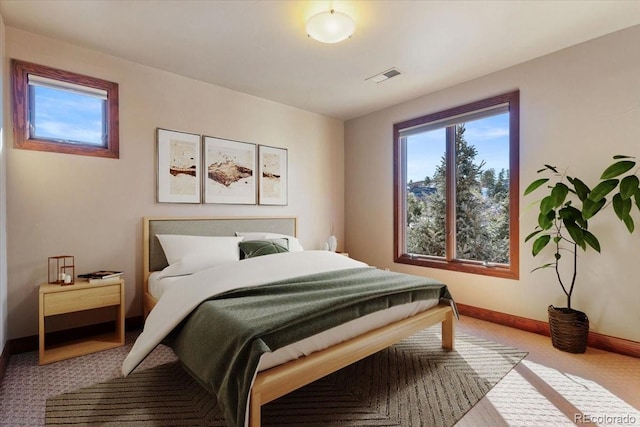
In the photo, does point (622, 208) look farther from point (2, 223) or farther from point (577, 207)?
point (2, 223)

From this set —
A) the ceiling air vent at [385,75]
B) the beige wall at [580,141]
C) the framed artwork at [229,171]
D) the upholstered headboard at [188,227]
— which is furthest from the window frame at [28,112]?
the beige wall at [580,141]

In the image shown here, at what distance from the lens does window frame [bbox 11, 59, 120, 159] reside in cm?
255

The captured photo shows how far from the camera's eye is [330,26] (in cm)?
222

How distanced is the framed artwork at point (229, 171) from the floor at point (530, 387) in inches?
68.0

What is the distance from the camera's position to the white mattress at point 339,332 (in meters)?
1.61

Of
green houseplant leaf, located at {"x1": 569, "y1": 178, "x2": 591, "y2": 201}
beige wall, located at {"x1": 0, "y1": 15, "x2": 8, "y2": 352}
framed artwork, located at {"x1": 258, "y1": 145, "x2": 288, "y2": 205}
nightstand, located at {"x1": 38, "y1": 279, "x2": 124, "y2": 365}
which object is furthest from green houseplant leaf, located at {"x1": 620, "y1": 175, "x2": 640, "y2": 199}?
beige wall, located at {"x1": 0, "y1": 15, "x2": 8, "y2": 352}

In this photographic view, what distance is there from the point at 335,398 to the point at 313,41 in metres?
2.75


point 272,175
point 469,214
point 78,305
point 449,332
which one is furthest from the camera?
point 272,175

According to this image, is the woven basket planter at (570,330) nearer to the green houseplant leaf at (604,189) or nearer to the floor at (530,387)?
the floor at (530,387)

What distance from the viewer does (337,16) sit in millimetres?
2152

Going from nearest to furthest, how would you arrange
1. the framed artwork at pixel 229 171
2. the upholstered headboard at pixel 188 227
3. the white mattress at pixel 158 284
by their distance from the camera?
the white mattress at pixel 158 284 → the upholstered headboard at pixel 188 227 → the framed artwork at pixel 229 171

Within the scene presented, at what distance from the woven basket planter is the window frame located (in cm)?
423

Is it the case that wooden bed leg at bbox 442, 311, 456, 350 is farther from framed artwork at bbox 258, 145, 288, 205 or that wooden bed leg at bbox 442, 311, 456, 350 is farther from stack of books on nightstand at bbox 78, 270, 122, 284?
stack of books on nightstand at bbox 78, 270, 122, 284

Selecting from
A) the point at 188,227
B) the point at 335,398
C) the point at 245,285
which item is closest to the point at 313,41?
the point at 245,285
